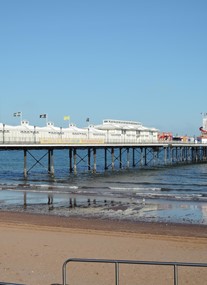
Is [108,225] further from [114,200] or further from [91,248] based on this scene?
[114,200]

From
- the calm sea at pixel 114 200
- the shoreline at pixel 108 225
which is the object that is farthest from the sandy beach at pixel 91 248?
the calm sea at pixel 114 200

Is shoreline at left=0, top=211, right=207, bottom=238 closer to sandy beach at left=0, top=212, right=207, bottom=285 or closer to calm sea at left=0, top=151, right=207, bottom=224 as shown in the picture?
sandy beach at left=0, top=212, right=207, bottom=285

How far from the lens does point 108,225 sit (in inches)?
631

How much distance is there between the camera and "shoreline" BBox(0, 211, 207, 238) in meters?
14.5

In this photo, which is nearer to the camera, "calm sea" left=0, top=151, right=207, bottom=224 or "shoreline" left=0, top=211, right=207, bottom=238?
"shoreline" left=0, top=211, right=207, bottom=238

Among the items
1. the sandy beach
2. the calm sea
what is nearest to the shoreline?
the sandy beach

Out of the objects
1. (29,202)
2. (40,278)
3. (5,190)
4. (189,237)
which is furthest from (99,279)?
(5,190)

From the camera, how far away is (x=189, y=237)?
13531 millimetres

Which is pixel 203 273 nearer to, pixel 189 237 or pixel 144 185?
pixel 189 237

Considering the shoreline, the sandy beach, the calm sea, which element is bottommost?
the calm sea

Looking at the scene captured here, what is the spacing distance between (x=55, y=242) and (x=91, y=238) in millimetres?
1244

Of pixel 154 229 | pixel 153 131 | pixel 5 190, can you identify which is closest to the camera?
pixel 154 229

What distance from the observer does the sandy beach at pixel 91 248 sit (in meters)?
8.91

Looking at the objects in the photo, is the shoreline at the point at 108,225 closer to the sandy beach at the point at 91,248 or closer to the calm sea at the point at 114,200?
the sandy beach at the point at 91,248
